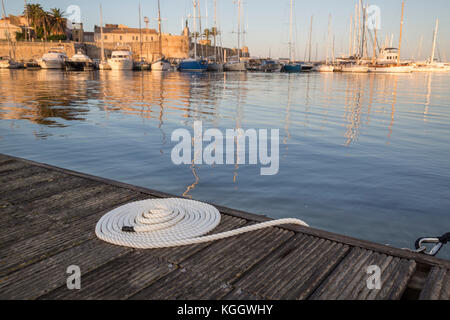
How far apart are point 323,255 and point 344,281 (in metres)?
0.33

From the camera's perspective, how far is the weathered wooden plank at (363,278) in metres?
2.02

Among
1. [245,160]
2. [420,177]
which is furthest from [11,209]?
[420,177]

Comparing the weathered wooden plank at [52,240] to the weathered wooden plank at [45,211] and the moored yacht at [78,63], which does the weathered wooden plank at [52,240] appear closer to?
the weathered wooden plank at [45,211]

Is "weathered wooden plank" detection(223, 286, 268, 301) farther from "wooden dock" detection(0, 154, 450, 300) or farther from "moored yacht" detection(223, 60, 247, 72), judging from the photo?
"moored yacht" detection(223, 60, 247, 72)

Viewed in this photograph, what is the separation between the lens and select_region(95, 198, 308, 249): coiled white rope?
2.66 m

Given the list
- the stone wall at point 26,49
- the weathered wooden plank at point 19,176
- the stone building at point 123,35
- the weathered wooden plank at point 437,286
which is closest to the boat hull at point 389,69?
the stone building at point 123,35

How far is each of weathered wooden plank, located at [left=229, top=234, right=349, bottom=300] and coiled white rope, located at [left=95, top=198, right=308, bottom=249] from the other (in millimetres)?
375

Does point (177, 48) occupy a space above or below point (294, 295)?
above

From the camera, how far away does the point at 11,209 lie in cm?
337

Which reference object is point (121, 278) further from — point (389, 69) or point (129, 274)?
point (389, 69)

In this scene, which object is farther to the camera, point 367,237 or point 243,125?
point 243,125

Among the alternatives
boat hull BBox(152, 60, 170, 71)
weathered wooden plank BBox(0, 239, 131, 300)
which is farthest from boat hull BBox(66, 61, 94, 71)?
weathered wooden plank BBox(0, 239, 131, 300)

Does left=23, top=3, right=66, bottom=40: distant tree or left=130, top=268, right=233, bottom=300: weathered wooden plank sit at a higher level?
left=23, top=3, right=66, bottom=40: distant tree

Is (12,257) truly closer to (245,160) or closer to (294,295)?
(294,295)
